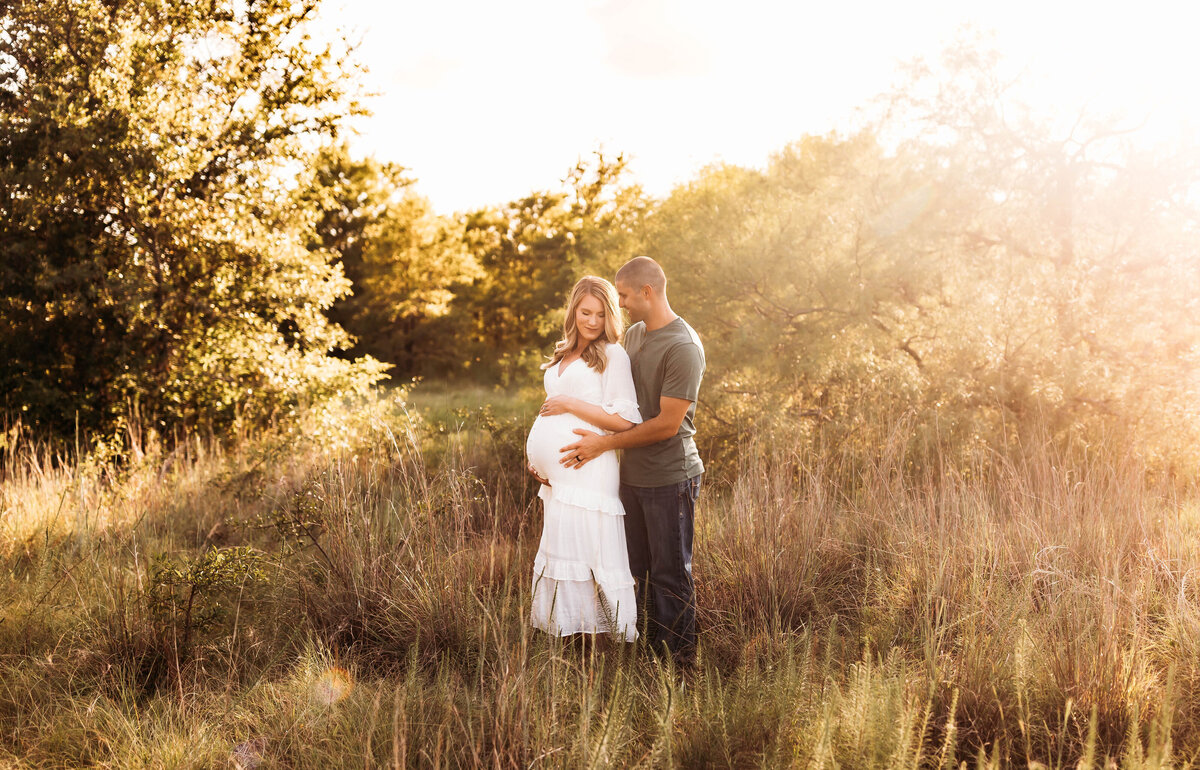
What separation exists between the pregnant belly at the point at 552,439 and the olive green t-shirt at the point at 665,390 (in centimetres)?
32

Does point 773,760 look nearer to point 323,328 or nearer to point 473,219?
point 323,328

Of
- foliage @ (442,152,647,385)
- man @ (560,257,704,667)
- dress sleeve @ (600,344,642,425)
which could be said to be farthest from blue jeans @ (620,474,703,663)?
foliage @ (442,152,647,385)

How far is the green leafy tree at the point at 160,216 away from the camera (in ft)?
31.1

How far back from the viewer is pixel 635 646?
3.68m

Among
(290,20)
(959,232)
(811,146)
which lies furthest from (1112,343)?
(290,20)

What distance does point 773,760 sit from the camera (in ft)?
8.89

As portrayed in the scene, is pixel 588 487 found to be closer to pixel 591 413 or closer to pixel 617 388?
pixel 591 413

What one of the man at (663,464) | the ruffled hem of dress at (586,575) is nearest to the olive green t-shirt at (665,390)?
the man at (663,464)

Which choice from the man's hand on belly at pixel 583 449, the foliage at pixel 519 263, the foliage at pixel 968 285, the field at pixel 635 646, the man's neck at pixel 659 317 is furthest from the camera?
the foliage at pixel 519 263

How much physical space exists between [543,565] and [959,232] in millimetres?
8830

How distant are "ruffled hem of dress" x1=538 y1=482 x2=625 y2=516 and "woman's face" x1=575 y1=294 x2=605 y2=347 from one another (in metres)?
0.75

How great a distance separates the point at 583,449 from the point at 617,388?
359 mm

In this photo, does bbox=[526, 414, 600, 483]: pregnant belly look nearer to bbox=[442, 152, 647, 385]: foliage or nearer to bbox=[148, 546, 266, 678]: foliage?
bbox=[148, 546, 266, 678]: foliage

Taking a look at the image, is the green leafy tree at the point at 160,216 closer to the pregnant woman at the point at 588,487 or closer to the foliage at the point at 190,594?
the foliage at the point at 190,594
